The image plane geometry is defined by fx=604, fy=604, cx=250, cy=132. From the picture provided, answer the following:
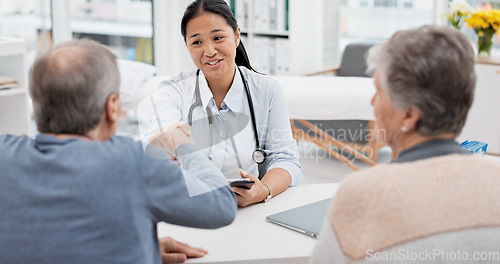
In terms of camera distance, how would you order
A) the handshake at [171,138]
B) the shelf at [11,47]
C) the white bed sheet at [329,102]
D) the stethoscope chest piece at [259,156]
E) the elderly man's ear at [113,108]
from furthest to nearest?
the white bed sheet at [329,102] < the shelf at [11,47] < the stethoscope chest piece at [259,156] < the handshake at [171,138] < the elderly man's ear at [113,108]

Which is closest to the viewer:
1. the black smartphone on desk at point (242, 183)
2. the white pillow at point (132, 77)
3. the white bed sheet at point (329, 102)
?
the black smartphone on desk at point (242, 183)

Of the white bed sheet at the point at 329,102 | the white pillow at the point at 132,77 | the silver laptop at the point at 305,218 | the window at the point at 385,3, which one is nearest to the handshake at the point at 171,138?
the silver laptop at the point at 305,218

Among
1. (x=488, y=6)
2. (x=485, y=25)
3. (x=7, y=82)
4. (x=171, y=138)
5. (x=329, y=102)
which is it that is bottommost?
(x=329, y=102)

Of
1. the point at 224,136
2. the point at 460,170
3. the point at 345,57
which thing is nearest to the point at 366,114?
the point at 345,57

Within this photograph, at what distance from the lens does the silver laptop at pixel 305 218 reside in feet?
5.68

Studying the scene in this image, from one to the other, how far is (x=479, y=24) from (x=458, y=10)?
23cm

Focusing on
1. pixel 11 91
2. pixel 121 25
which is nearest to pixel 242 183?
pixel 11 91

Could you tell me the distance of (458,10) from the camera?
4.66 m

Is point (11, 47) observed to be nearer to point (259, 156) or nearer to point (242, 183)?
point (259, 156)

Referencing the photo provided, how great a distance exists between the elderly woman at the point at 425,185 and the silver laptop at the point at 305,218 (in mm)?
492

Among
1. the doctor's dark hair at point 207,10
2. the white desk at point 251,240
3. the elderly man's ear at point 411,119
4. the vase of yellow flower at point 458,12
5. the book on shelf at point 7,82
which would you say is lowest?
the white desk at point 251,240

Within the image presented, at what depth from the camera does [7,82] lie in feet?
11.6

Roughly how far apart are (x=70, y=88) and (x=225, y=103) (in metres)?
1.13

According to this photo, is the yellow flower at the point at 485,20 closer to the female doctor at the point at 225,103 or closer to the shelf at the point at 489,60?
the shelf at the point at 489,60
